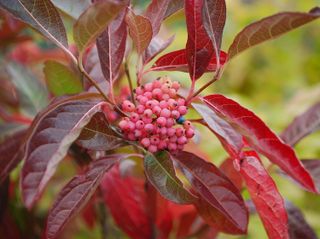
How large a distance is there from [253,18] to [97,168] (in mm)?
1915

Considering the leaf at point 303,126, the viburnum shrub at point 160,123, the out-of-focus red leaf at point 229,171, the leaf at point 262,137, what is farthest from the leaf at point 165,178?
the leaf at point 303,126

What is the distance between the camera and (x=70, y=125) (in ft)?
2.28

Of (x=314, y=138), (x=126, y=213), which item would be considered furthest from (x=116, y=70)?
(x=314, y=138)

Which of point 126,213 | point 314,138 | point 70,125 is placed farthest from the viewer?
point 314,138

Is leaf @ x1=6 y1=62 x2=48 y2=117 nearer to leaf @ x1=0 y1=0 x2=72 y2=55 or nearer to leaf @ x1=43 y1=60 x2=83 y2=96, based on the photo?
leaf @ x1=43 y1=60 x2=83 y2=96

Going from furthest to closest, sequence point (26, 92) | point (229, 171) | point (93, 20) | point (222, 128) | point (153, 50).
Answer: point (26, 92)
point (229, 171)
point (153, 50)
point (222, 128)
point (93, 20)

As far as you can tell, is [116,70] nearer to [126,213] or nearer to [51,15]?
[51,15]

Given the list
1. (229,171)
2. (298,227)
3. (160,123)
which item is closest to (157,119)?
(160,123)

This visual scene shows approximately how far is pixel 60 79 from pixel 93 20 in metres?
0.35

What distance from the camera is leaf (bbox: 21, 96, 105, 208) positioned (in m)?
0.60

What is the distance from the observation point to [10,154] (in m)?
0.92

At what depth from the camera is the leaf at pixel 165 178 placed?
71 cm

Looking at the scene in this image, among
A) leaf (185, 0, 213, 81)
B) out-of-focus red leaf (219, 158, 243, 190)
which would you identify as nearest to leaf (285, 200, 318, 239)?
out-of-focus red leaf (219, 158, 243, 190)

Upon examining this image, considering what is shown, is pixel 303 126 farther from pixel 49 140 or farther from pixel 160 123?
pixel 49 140
